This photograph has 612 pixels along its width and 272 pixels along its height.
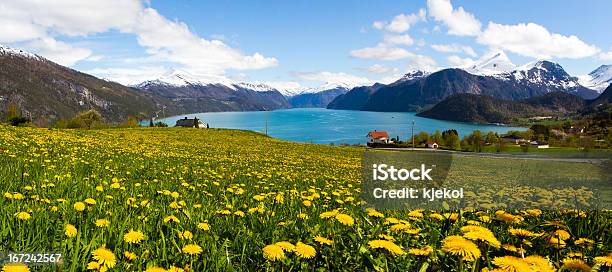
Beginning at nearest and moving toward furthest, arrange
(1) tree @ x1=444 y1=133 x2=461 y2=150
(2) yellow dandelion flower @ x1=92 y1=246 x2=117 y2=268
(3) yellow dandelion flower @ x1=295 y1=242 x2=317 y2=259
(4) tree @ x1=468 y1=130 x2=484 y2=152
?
(2) yellow dandelion flower @ x1=92 y1=246 x2=117 y2=268 → (3) yellow dandelion flower @ x1=295 y1=242 x2=317 y2=259 → (4) tree @ x1=468 y1=130 x2=484 y2=152 → (1) tree @ x1=444 y1=133 x2=461 y2=150

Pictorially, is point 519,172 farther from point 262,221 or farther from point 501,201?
point 262,221

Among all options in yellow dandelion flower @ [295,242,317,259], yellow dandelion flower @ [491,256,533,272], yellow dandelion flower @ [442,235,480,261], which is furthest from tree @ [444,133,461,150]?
yellow dandelion flower @ [491,256,533,272]

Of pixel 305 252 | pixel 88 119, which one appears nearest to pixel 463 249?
pixel 305 252

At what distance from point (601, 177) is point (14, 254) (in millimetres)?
6311

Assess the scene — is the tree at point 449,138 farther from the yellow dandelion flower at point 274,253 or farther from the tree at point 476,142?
the yellow dandelion flower at point 274,253

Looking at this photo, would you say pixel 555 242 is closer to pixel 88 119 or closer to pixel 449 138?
pixel 88 119

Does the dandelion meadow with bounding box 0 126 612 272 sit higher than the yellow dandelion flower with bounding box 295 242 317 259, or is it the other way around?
the yellow dandelion flower with bounding box 295 242 317 259

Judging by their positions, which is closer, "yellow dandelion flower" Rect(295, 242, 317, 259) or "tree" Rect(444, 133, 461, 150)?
"yellow dandelion flower" Rect(295, 242, 317, 259)

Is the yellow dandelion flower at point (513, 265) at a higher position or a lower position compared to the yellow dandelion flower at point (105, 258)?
higher

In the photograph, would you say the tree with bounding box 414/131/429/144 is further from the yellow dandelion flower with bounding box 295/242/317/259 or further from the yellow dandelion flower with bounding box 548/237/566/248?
the yellow dandelion flower with bounding box 295/242/317/259

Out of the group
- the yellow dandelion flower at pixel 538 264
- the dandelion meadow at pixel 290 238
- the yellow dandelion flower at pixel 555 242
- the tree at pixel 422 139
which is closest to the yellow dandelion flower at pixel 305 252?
the dandelion meadow at pixel 290 238

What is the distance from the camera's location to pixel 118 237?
3773 millimetres

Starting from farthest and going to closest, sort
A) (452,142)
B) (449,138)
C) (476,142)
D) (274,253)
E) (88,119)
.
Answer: (449,138) → (452,142) → (476,142) → (88,119) → (274,253)

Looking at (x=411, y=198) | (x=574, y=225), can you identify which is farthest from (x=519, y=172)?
(x=411, y=198)
